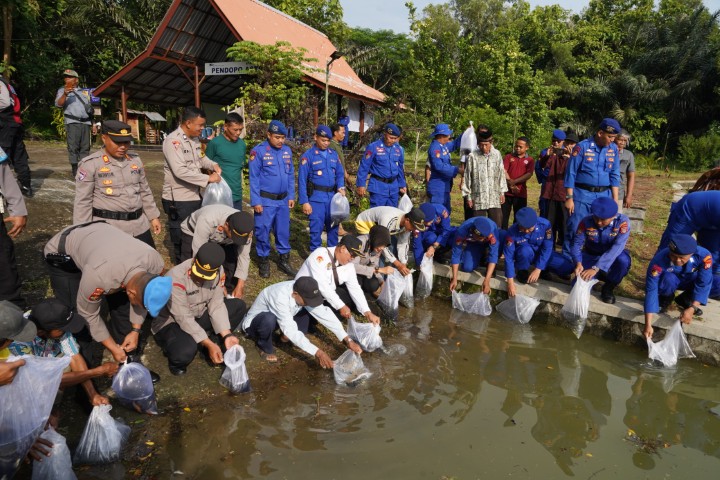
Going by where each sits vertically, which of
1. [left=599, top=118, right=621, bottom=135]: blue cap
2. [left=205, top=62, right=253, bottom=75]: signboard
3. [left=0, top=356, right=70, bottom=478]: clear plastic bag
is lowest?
[left=0, top=356, right=70, bottom=478]: clear plastic bag

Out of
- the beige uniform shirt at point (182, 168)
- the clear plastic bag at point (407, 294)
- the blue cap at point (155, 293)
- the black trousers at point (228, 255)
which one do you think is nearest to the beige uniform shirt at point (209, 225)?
the black trousers at point (228, 255)

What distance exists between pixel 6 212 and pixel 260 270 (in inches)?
101

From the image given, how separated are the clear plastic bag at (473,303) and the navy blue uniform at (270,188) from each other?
2175 mm

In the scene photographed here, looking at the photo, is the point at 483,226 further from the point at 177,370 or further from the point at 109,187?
the point at 109,187

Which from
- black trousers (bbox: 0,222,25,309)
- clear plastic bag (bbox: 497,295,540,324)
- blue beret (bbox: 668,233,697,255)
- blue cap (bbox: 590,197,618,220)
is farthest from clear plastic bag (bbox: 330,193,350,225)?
blue beret (bbox: 668,233,697,255)

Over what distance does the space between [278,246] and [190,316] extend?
2.30 meters

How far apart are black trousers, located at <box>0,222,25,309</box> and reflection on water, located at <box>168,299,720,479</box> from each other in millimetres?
1638

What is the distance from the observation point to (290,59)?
33.0 feet

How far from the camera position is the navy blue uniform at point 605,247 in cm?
497

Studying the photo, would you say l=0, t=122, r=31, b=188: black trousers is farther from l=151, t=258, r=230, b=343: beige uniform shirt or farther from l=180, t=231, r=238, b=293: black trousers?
l=151, t=258, r=230, b=343: beige uniform shirt

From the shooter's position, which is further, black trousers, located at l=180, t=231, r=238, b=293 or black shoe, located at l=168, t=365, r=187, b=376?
black trousers, located at l=180, t=231, r=238, b=293

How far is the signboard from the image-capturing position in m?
11.2

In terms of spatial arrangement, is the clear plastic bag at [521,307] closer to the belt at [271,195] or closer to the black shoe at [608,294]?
the black shoe at [608,294]

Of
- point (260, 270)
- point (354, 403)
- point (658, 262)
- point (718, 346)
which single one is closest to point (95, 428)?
point (354, 403)
